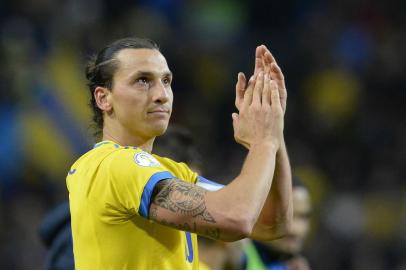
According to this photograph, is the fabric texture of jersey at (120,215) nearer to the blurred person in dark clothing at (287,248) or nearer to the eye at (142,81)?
the eye at (142,81)

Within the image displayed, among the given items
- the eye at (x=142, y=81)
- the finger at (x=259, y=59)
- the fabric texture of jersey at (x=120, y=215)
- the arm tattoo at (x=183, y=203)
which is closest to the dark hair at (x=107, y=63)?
the eye at (x=142, y=81)

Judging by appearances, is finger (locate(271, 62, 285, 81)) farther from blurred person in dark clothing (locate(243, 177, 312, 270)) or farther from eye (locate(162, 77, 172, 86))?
blurred person in dark clothing (locate(243, 177, 312, 270))

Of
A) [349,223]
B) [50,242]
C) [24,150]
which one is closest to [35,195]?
[24,150]

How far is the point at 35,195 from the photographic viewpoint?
1034 centimetres

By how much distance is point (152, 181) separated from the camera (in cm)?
318

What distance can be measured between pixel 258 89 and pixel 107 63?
66 cm

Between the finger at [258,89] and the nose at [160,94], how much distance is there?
0.36 metres

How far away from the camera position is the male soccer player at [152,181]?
3.14 meters

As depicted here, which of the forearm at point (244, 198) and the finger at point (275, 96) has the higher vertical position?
the finger at point (275, 96)

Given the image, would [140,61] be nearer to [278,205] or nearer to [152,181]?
[152,181]

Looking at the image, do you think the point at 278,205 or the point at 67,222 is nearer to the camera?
the point at 278,205

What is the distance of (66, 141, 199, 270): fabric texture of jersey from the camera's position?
126 inches

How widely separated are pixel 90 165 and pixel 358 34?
10.4 m

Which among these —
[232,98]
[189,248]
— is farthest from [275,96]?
[232,98]
